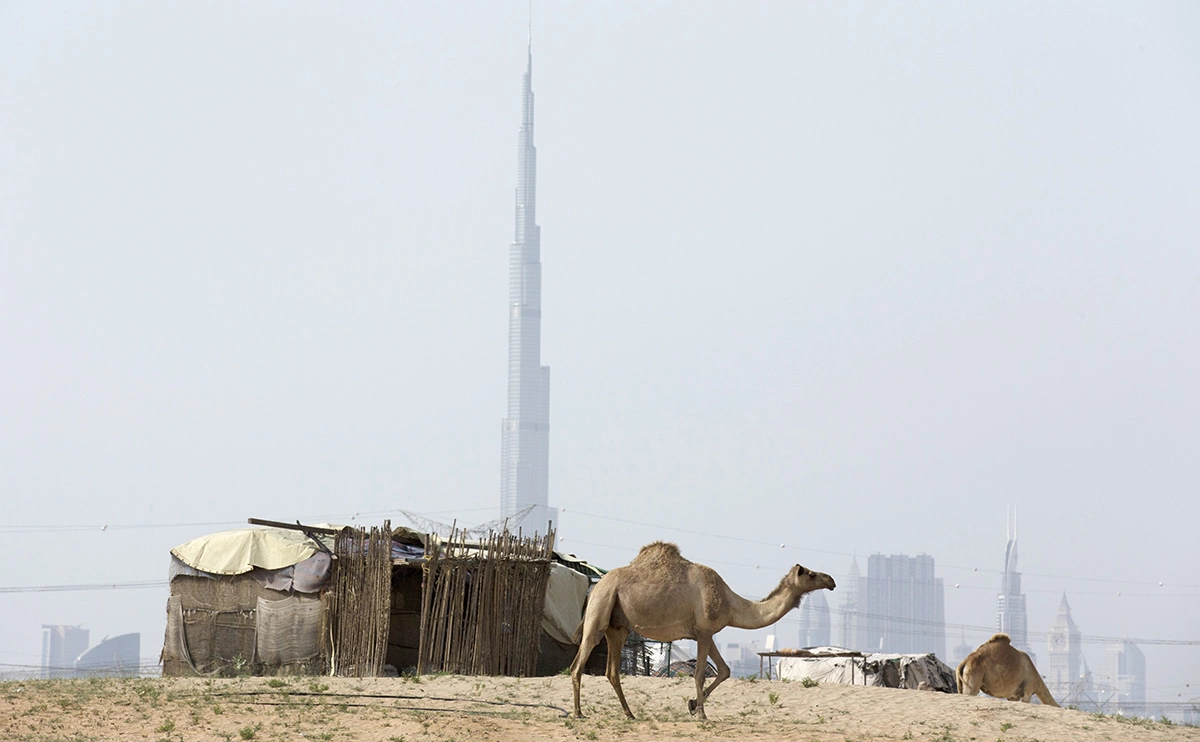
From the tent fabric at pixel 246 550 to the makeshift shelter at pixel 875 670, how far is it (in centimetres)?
864

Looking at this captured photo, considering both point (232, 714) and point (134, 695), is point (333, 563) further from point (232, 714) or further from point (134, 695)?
point (232, 714)

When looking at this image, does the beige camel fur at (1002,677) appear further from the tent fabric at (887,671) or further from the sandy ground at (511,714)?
the tent fabric at (887,671)

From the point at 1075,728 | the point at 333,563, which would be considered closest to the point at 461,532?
the point at 333,563

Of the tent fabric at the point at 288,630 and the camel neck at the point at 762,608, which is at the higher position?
the camel neck at the point at 762,608

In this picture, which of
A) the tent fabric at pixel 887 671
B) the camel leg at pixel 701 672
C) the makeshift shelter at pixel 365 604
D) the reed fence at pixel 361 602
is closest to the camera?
the camel leg at pixel 701 672

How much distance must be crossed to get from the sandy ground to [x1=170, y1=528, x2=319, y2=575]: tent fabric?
17.2ft

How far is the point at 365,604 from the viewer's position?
23.9m

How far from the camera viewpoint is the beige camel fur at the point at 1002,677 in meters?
20.1

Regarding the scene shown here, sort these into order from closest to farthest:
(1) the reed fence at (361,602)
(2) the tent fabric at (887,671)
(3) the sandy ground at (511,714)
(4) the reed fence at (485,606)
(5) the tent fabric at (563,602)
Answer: (3) the sandy ground at (511,714) < (4) the reed fence at (485,606) < (1) the reed fence at (361,602) < (2) the tent fabric at (887,671) < (5) the tent fabric at (563,602)

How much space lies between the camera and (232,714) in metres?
15.6

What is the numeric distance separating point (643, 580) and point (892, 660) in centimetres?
1019

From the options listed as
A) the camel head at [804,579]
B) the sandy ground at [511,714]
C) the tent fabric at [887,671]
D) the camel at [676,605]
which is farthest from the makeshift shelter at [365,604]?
the camel head at [804,579]

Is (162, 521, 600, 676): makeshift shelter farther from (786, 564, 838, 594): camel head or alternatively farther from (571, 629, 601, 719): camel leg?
(786, 564, 838, 594): camel head

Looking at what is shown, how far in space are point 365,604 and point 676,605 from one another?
8.96 meters
